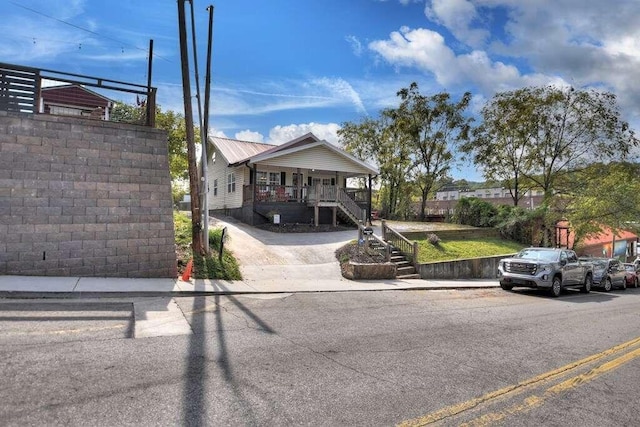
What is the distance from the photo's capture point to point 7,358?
4.99 metres

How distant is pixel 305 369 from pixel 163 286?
634 cm

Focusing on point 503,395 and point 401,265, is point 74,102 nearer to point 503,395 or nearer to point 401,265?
point 401,265

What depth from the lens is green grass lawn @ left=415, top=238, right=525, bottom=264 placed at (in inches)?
773

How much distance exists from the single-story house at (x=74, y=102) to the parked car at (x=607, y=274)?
835 inches

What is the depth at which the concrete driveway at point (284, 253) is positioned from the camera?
14425 mm

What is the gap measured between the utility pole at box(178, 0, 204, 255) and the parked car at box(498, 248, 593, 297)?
11307 mm

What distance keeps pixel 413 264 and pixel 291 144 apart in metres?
12.2

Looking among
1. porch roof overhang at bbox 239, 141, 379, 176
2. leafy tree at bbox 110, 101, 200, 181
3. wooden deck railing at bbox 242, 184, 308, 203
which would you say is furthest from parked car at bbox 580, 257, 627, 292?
leafy tree at bbox 110, 101, 200, 181

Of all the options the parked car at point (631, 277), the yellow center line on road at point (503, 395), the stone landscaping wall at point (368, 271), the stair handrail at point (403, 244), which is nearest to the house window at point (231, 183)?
the stair handrail at point (403, 244)

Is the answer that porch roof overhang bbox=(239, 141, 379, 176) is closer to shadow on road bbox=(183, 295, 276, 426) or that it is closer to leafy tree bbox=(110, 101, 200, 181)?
leafy tree bbox=(110, 101, 200, 181)

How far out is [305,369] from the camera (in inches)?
207

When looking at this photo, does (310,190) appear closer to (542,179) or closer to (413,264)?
(413,264)

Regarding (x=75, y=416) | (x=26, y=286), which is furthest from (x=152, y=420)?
(x=26, y=286)

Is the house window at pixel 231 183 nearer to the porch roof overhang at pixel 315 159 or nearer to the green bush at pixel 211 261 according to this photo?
the porch roof overhang at pixel 315 159
